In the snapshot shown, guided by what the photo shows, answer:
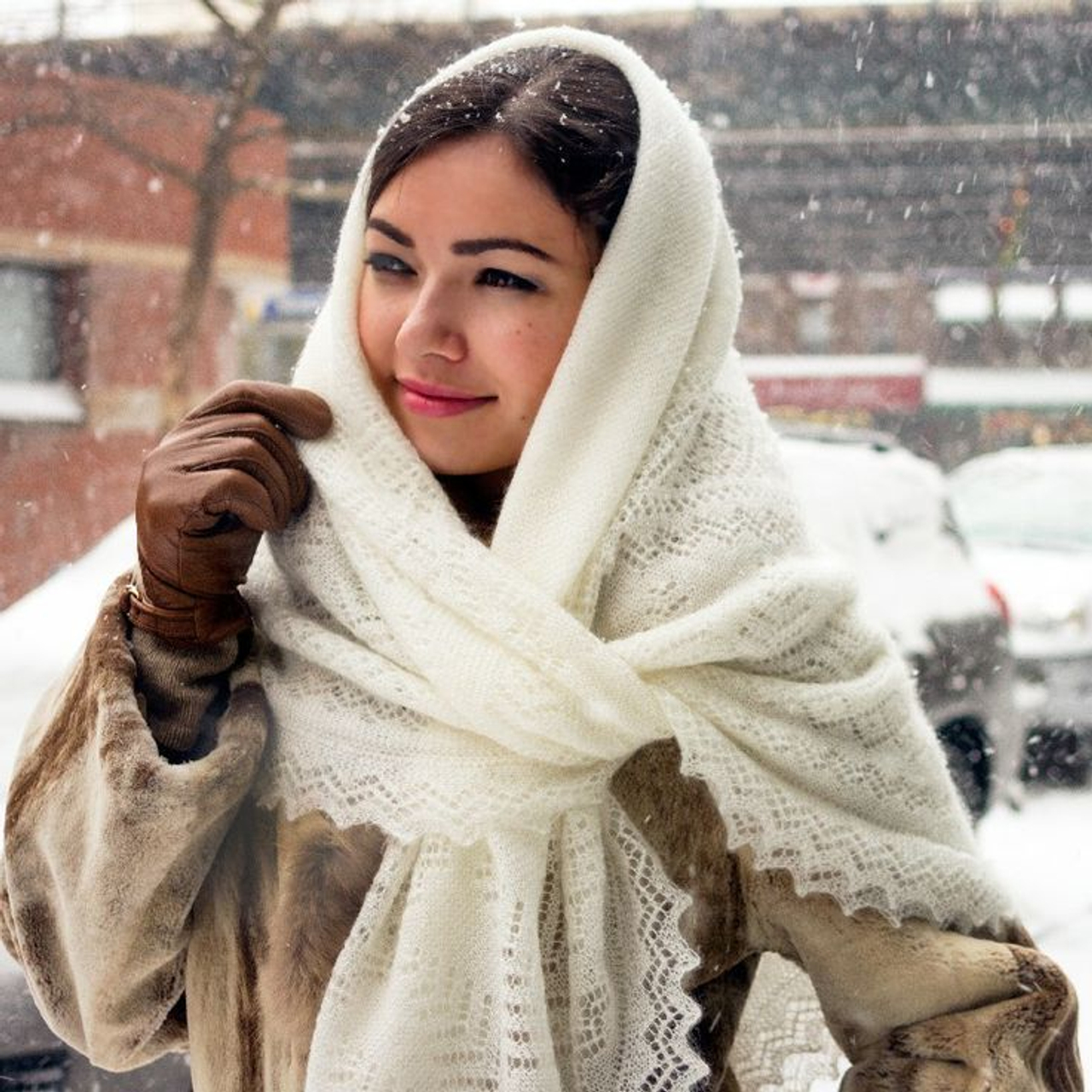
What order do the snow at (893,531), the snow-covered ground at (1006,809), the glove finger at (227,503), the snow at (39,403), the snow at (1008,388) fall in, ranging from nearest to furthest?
the glove finger at (227,503) < the snow-covered ground at (1006,809) < the snow at (893,531) < the snow at (39,403) < the snow at (1008,388)

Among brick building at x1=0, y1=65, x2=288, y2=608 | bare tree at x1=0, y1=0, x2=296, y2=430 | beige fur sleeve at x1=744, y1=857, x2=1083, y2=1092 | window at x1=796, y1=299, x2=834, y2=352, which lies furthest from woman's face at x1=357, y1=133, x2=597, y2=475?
window at x1=796, y1=299, x2=834, y2=352

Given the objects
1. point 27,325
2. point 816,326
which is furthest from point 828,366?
point 27,325

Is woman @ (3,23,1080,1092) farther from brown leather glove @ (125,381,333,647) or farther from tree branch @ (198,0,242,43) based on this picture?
tree branch @ (198,0,242,43)

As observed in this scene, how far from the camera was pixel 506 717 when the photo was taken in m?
1.33

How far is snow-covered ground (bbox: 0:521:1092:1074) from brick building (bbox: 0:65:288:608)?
23.8 ft

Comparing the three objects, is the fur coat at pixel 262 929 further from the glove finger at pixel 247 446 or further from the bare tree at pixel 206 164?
the bare tree at pixel 206 164

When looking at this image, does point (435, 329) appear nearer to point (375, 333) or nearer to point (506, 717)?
point (375, 333)

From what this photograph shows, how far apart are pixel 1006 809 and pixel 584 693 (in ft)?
18.3

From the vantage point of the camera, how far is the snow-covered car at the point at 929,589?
5133 millimetres

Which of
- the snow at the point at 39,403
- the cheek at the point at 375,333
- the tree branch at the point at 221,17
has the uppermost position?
the tree branch at the point at 221,17

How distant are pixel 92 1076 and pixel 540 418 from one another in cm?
169

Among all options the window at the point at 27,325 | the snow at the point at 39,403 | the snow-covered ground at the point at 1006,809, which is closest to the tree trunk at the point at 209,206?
the snow at the point at 39,403

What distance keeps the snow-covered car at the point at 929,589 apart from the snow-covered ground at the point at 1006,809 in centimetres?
40

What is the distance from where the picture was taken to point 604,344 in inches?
56.2
